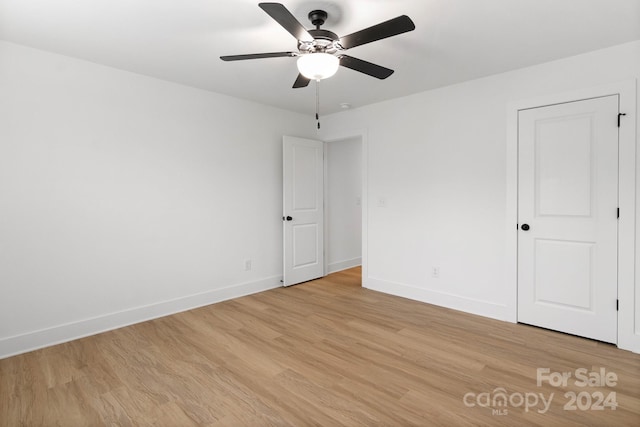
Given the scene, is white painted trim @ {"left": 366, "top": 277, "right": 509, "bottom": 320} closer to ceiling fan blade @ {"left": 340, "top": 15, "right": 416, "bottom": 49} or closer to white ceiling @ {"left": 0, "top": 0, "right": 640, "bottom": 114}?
white ceiling @ {"left": 0, "top": 0, "right": 640, "bottom": 114}

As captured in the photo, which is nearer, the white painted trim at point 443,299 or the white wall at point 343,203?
A: the white painted trim at point 443,299

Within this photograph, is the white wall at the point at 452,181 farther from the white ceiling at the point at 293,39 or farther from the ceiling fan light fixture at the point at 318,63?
the ceiling fan light fixture at the point at 318,63

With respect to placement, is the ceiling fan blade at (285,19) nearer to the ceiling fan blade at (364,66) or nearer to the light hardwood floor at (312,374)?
the ceiling fan blade at (364,66)

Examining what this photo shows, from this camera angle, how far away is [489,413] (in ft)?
6.09

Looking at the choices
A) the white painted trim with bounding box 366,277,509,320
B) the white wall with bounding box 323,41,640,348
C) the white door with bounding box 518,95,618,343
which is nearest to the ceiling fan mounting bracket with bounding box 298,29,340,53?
the white wall with bounding box 323,41,640,348

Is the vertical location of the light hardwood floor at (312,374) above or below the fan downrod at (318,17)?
below

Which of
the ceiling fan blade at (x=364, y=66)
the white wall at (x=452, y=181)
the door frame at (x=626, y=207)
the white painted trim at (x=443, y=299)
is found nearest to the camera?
the ceiling fan blade at (x=364, y=66)

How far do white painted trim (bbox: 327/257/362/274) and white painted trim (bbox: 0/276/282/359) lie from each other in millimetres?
1408

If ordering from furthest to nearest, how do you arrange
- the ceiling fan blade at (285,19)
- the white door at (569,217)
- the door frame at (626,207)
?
the white door at (569,217) → the door frame at (626,207) → the ceiling fan blade at (285,19)

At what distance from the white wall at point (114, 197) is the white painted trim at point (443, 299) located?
165cm

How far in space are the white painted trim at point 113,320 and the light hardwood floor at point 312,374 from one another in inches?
3.6

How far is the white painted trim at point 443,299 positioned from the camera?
329 cm

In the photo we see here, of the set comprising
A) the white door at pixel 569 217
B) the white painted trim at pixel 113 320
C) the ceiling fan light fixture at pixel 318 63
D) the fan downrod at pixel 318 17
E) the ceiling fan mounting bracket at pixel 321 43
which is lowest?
the white painted trim at pixel 113 320

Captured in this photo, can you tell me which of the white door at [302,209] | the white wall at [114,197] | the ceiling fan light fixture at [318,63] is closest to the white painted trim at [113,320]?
the white wall at [114,197]
